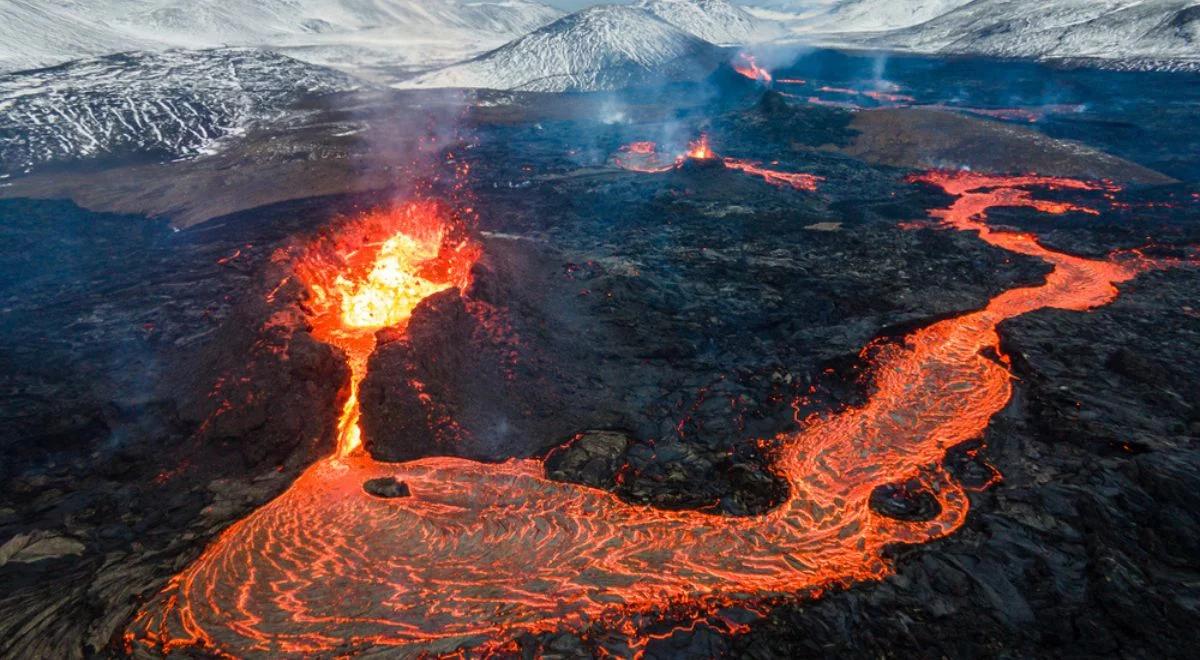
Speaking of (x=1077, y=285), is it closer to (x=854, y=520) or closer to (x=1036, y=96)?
(x=854, y=520)

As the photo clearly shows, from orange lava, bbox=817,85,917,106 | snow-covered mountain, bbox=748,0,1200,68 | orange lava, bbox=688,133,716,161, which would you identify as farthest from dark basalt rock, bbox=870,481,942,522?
snow-covered mountain, bbox=748,0,1200,68

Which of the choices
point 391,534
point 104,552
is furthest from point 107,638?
point 391,534

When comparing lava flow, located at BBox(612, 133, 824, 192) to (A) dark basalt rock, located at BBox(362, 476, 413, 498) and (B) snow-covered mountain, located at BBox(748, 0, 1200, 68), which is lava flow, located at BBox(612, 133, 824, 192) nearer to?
(A) dark basalt rock, located at BBox(362, 476, 413, 498)

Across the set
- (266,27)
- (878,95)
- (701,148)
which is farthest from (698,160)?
(266,27)

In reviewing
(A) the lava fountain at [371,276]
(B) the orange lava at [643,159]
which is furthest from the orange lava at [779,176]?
(A) the lava fountain at [371,276]

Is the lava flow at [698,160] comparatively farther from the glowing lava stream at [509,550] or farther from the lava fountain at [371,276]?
the glowing lava stream at [509,550]

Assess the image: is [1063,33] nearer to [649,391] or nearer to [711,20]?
[711,20]
